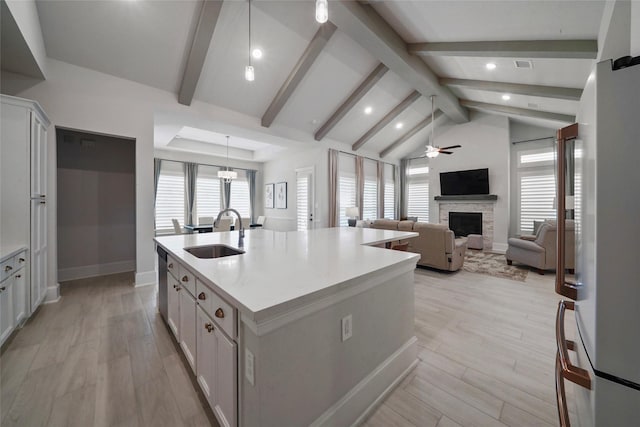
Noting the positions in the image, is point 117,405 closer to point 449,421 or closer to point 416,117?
point 449,421

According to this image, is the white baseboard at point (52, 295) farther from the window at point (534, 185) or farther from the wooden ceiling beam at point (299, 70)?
the window at point (534, 185)

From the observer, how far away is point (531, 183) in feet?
20.1

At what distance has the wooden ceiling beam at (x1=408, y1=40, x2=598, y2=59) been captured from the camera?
2711 mm

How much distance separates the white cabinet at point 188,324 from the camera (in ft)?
5.03

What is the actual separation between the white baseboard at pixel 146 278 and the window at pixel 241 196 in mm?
4142

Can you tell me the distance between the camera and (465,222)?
6918 millimetres

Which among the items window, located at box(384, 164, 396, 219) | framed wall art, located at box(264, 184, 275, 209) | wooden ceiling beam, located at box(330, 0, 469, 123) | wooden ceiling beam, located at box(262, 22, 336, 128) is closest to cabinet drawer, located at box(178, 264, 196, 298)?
wooden ceiling beam, located at box(330, 0, 469, 123)

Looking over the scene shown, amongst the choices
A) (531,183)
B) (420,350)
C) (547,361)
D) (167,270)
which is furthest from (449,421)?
(531,183)

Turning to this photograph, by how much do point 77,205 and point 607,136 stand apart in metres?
5.89

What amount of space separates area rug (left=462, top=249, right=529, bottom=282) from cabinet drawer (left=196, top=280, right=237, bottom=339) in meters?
4.62

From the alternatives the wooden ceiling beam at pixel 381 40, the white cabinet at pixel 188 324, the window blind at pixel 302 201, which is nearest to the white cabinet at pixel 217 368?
the white cabinet at pixel 188 324

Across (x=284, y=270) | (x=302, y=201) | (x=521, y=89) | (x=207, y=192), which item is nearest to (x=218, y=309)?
(x=284, y=270)

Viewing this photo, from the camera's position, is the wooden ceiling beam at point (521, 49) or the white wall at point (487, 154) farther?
the white wall at point (487, 154)

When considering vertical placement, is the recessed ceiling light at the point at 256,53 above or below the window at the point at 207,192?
above
